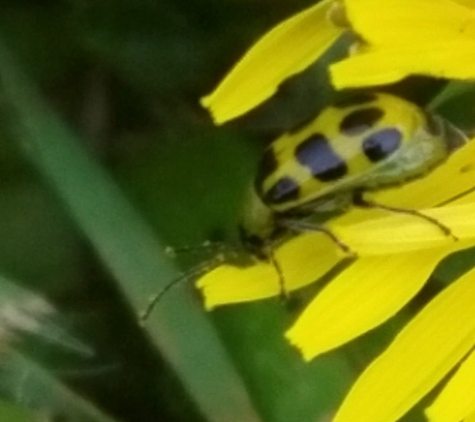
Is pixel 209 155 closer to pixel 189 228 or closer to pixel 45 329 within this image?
pixel 189 228

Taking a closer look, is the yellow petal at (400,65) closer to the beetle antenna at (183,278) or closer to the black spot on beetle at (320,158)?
the black spot on beetle at (320,158)

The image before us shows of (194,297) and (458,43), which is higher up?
(458,43)

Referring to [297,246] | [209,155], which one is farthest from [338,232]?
[209,155]

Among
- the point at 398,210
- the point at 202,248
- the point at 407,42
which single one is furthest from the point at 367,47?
the point at 202,248

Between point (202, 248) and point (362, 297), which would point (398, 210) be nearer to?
point (362, 297)

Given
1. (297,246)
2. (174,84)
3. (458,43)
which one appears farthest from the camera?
(174,84)

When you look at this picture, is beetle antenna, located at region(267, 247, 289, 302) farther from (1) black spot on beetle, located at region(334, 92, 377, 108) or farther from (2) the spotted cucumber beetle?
(1) black spot on beetle, located at region(334, 92, 377, 108)

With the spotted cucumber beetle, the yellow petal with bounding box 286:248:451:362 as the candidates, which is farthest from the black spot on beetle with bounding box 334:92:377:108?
the yellow petal with bounding box 286:248:451:362
